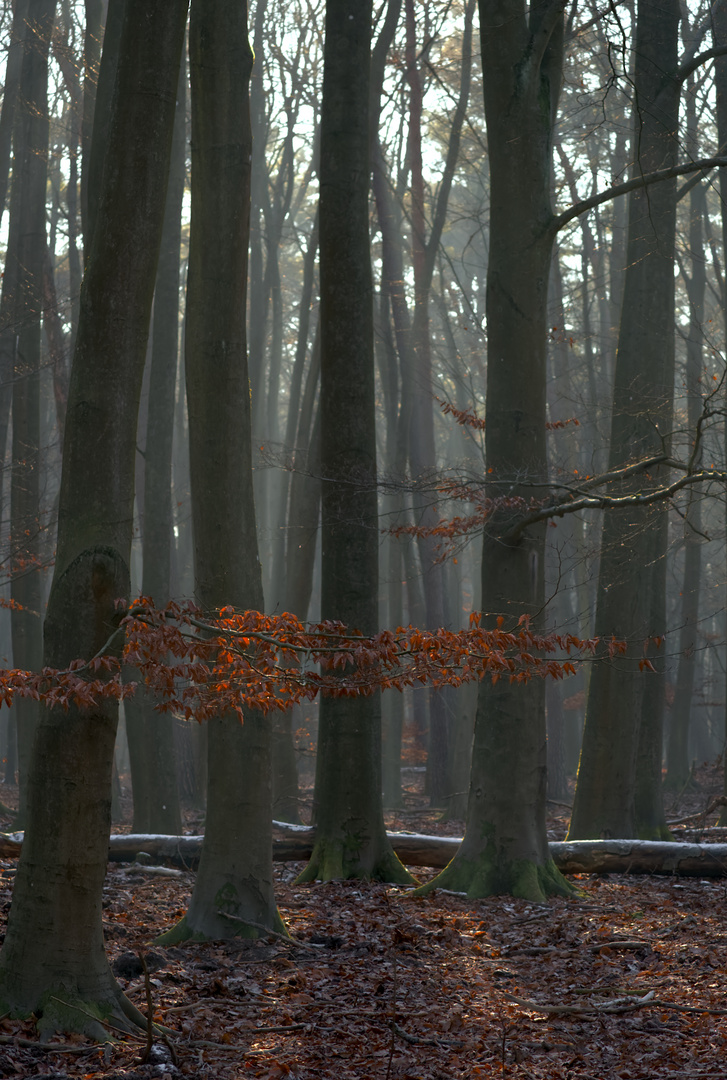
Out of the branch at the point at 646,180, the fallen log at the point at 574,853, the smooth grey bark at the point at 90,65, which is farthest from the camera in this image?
the smooth grey bark at the point at 90,65

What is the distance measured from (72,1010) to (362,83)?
850 centimetres

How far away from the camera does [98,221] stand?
5133mm

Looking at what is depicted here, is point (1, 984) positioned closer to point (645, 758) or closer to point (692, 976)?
point (692, 976)

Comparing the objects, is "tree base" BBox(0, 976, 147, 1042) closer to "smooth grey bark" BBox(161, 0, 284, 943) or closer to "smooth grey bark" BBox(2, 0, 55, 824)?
"smooth grey bark" BBox(161, 0, 284, 943)

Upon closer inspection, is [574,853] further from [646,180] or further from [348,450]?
[646,180]

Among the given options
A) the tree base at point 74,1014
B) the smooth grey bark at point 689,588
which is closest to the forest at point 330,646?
the tree base at point 74,1014

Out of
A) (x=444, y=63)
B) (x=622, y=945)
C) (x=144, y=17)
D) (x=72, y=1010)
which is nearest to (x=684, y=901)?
(x=622, y=945)

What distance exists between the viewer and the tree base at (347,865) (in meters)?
8.53

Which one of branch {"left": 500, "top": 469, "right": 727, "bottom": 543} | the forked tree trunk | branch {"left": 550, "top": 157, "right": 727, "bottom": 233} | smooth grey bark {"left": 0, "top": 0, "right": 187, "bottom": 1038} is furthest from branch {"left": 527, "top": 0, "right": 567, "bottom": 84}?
smooth grey bark {"left": 0, "top": 0, "right": 187, "bottom": 1038}

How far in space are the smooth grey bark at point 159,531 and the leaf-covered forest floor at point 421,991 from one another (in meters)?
4.04

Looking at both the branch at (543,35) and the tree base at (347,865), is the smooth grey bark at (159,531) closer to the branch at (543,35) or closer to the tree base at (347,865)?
the tree base at (347,865)

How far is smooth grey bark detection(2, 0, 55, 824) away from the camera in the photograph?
1292 cm

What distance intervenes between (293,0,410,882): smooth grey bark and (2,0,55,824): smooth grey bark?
17.0ft

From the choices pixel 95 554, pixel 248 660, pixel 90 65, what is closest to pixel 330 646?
pixel 248 660
